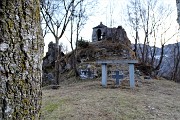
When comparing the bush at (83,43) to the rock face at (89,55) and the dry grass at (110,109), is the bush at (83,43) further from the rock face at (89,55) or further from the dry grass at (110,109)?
the dry grass at (110,109)

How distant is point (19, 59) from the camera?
990 millimetres

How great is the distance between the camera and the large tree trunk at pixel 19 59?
942mm

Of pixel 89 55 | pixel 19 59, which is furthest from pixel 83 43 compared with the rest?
pixel 19 59

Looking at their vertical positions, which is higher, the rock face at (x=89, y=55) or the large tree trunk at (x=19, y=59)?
the rock face at (x=89, y=55)

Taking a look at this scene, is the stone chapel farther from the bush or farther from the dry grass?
the dry grass

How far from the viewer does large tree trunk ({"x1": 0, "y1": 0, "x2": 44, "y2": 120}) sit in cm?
94

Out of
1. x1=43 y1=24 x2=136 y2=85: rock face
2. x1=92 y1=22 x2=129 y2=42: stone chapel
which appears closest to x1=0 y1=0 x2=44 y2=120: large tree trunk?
x1=43 y1=24 x2=136 y2=85: rock face

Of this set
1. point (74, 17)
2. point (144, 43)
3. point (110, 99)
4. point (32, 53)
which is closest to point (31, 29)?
point (32, 53)

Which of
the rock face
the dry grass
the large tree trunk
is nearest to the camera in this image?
the large tree trunk

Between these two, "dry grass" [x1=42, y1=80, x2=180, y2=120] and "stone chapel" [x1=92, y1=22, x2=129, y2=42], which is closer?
"dry grass" [x1=42, y1=80, x2=180, y2=120]

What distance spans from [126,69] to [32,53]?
11739 millimetres

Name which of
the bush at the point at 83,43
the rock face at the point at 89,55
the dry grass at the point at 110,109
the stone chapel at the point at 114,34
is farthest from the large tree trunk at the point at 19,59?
the stone chapel at the point at 114,34

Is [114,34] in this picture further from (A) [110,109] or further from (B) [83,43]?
(A) [110,109]

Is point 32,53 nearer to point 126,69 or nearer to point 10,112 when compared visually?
point 10,112
